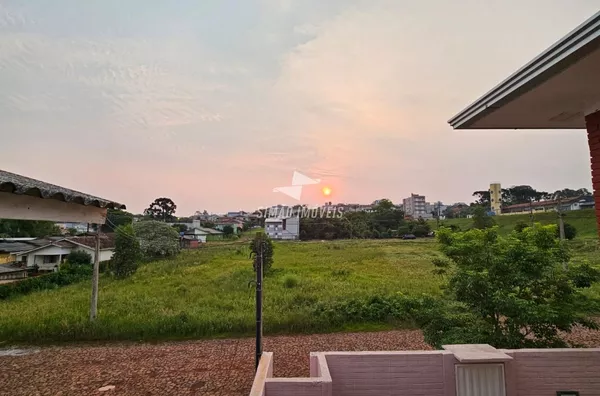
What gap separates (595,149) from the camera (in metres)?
2.42

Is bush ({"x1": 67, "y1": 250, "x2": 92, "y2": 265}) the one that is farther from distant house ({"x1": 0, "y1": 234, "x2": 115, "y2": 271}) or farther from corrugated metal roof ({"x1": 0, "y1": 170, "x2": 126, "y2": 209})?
corrugated metal roof ({"x1": 0, "y1": 170, "x2": 126, "y2": 209})

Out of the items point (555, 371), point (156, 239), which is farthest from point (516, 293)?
point (156, 239)

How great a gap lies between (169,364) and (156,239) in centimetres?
1720

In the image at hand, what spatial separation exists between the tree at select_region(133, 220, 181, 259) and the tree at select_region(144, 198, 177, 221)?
25.3m

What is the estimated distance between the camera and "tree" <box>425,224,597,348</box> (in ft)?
10.5

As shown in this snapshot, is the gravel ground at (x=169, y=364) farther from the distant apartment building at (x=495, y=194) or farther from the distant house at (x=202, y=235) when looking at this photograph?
the distant apartment building at (x=495, y=194)

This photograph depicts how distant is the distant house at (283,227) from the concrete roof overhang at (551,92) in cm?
3137

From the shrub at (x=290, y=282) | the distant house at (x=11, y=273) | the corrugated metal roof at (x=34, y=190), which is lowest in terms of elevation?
the distant house at (x=11, y=273)

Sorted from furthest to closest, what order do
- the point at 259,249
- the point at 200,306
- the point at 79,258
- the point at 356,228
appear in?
the point at 356,228, the point at 79,258, the point at 200,306, the point at 259,249

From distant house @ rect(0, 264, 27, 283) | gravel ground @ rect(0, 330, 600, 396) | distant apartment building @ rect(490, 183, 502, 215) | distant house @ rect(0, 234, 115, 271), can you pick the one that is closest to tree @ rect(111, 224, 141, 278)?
distant house @ rect(0, 234, 115, 271)

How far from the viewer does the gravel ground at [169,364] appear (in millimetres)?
3785

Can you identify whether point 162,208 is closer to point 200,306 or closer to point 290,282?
point 290,282

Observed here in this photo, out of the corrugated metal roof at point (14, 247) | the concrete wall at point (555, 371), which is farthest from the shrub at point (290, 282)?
the corrugated metal roof at point (14, 247)

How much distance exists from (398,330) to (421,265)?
858cm
